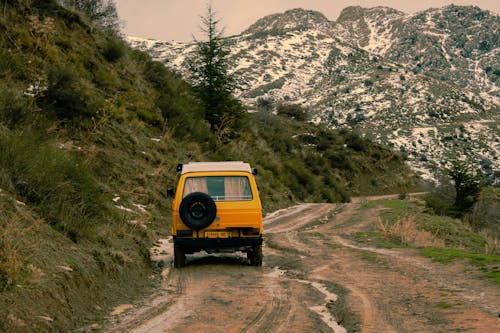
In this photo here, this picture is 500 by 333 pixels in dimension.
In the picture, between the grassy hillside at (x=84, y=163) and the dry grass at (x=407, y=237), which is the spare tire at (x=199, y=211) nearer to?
the grassy hillside at (x=84, y=163)

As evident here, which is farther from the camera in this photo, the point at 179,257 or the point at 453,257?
the point at 453,257

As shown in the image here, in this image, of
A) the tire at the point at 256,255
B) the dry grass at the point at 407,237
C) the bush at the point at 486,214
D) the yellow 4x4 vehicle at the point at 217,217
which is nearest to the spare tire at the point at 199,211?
the yellow 4x4 vehicle at the point at 217,217

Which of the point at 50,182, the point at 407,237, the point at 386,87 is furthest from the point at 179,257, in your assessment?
the point at 386,87

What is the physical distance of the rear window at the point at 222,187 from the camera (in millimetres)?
12211

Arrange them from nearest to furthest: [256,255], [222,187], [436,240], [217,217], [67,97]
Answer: [217,217] → [256,255] → [222,187] → [436,240] → [67,97]

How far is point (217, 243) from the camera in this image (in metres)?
11.6

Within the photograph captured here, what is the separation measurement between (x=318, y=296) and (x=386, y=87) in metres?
93.0

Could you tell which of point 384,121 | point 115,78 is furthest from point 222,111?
point 384,121

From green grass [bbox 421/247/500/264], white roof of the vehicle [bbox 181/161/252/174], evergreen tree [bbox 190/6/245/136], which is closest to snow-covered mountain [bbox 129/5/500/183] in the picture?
evergreen tree [bbox 190/6/245/136]

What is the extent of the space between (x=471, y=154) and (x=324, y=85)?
1405 inches

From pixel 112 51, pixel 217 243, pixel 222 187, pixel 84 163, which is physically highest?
pixel 112 51

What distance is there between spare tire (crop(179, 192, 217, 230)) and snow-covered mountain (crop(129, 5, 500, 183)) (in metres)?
43.0

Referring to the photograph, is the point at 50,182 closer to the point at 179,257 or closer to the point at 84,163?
the point at 179,257

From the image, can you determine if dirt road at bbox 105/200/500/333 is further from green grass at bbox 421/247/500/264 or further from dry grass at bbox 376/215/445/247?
dry grass at bbox 376/215/445/247
